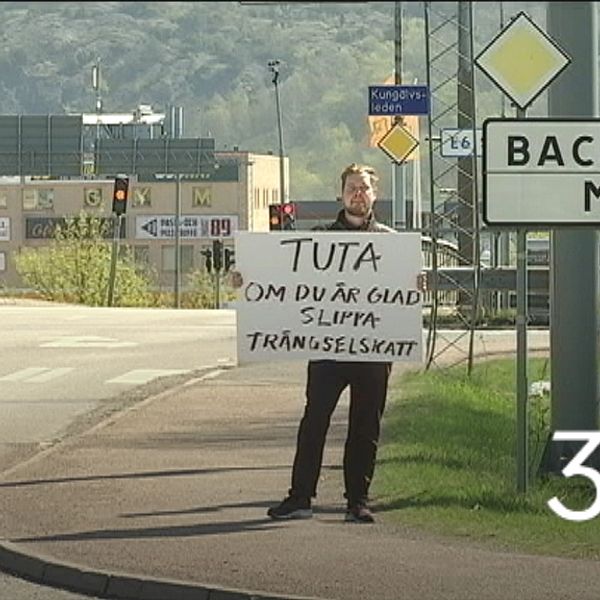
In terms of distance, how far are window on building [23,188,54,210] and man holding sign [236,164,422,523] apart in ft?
265

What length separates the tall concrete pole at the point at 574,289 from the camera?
13477mm

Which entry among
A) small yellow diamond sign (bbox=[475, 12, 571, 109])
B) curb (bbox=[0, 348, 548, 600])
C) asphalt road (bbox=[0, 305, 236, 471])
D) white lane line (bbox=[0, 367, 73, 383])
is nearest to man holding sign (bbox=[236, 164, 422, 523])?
small yellow diamond sign (bbox=[475, 12, 571, 109])

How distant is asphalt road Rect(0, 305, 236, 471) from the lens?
19348mm

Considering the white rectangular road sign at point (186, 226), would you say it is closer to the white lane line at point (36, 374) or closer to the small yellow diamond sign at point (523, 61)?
the white lane line at point (36, 374)

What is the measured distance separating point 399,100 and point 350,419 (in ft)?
40.9

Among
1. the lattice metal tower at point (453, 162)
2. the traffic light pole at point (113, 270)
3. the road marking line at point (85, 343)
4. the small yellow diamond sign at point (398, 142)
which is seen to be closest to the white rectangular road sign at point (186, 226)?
the traffic light pole at point (113, 270)

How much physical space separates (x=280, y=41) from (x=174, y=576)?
223 ft

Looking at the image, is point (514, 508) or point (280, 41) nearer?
point (514, 508)

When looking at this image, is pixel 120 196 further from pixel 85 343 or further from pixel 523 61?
pixel 523 61

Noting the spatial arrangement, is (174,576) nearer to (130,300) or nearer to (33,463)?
(33,463)

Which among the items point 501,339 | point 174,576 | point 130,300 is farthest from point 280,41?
point 174,576

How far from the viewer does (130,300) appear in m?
62.5

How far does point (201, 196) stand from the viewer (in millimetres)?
92625

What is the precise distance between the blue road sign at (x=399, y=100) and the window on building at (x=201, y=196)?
67300 millimetres
